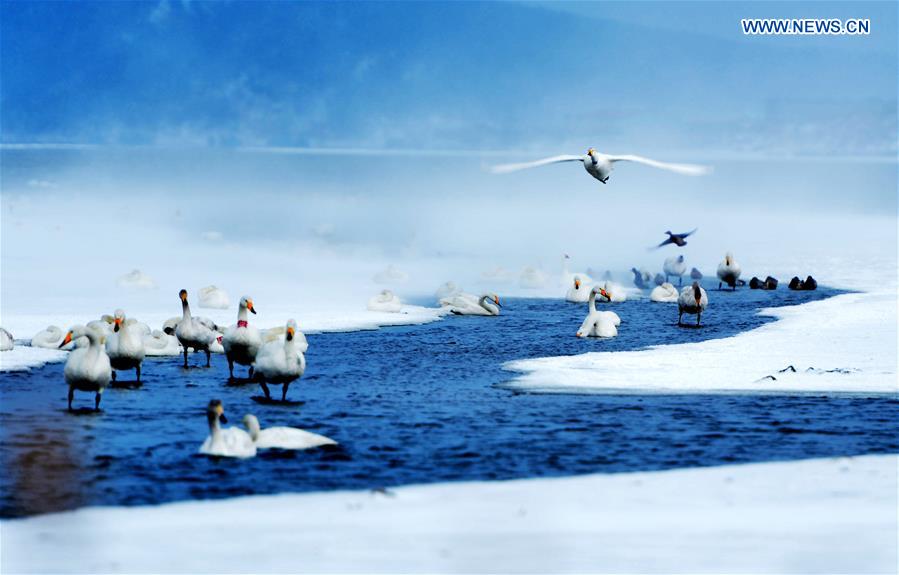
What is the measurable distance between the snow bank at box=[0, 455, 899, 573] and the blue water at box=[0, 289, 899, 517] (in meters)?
0.82

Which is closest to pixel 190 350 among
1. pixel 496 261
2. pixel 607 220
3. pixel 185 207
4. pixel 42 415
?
pixel 42 415

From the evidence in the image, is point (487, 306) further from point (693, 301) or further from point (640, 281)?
point (640, 281)

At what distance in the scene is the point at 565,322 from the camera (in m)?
34.7

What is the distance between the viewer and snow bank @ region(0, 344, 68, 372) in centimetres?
2605

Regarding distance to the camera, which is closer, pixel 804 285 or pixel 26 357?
pixel 26 357

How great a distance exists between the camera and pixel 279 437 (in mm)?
18984

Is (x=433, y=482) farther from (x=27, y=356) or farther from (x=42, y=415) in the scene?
(x=27, y=356)

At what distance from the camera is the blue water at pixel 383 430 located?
17.7 meters

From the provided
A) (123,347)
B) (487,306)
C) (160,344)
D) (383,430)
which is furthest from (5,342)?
(487,306)

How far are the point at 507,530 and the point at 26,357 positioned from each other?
13.9m

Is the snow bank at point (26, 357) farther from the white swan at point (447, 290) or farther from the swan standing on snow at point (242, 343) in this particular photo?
the white swan at point (447, 290)

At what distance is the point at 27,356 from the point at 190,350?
305cm

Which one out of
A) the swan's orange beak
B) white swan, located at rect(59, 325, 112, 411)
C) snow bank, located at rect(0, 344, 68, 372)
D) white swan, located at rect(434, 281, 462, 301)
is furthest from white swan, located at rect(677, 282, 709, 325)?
white swan, located at rect(59, 325, 112, 411)

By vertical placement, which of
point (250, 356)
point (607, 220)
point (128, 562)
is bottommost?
point (128, 562)
